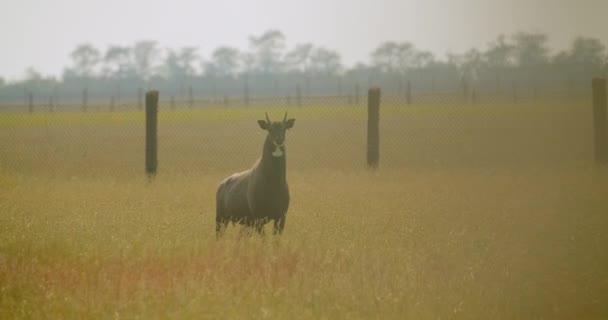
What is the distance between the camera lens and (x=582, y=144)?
1889 centimetres

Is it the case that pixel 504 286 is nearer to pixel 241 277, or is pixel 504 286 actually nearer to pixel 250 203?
pixel 241 277

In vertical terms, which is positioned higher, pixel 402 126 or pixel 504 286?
pixel 402 126

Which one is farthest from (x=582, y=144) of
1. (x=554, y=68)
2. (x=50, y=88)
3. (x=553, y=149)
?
(x=50, y=88)

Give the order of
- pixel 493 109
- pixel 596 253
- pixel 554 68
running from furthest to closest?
pixel 493 109, pixel 554 68, pixel 596 253

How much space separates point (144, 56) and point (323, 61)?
2192 cm

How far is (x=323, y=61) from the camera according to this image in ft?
262

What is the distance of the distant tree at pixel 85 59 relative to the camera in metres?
89.8

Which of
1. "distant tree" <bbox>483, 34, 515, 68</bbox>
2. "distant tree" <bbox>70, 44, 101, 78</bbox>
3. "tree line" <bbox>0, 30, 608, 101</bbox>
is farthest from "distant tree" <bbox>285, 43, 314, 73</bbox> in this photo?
"distant tree" <bbox>483, 34, 515, 68</bbox>

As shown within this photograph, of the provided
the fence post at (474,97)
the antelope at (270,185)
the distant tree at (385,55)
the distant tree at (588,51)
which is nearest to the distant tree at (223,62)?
the distant tree at (385,55)

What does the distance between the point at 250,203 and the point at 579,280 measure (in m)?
3.84

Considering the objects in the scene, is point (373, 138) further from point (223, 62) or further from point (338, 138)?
point (223, 62)

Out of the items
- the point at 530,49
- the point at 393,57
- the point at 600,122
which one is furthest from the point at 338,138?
the point at 393,57

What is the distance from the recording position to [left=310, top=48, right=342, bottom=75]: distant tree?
76.0 m

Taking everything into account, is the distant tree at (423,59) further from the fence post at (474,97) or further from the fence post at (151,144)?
the fence post at (151,144)
